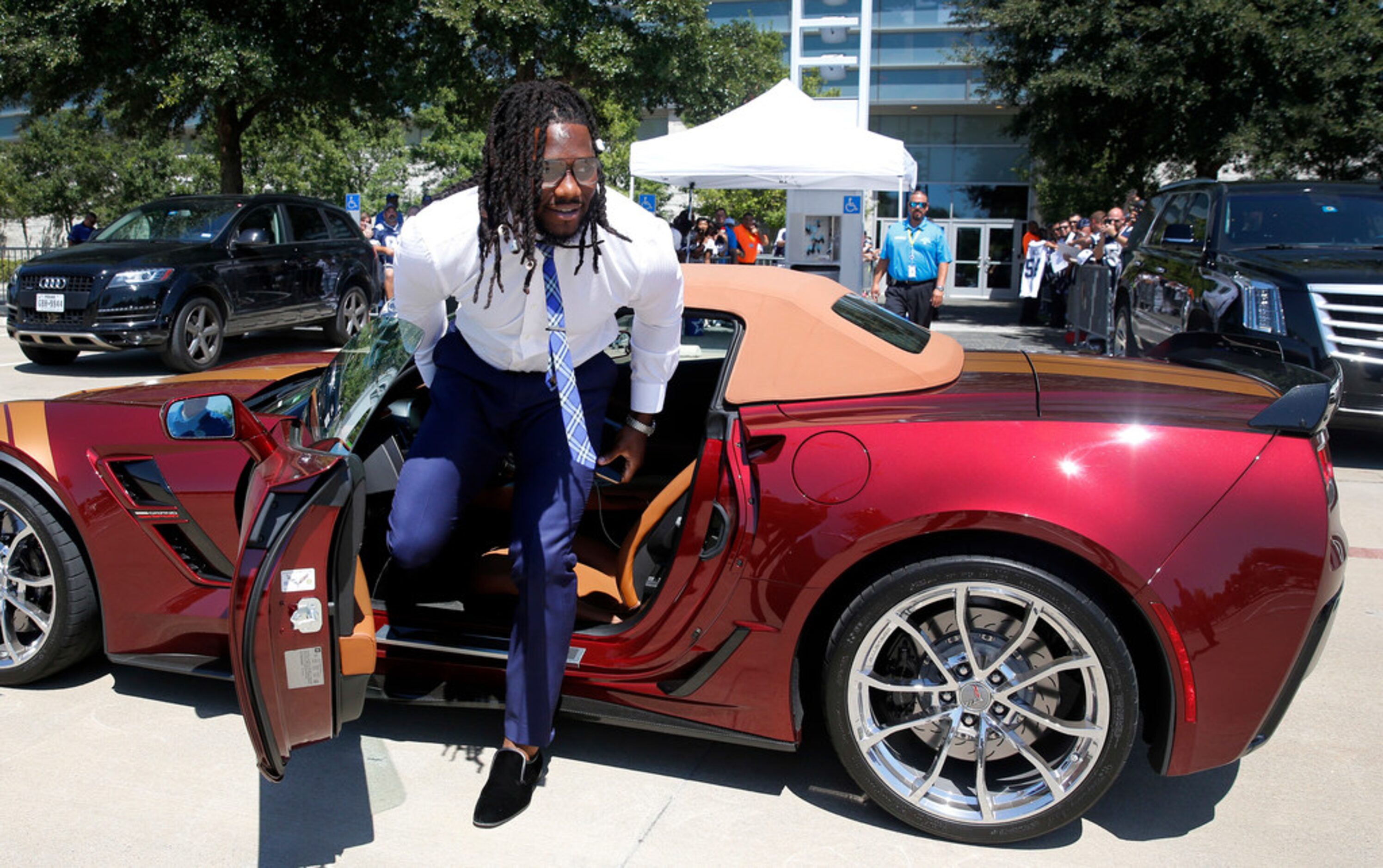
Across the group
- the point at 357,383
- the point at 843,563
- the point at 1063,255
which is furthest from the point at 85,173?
the point at 843,563

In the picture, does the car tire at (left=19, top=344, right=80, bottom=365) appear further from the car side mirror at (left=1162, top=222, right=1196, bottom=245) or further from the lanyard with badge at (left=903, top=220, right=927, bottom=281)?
the car side mirror at (left=1162, top=222, right=1196, bottom=245)

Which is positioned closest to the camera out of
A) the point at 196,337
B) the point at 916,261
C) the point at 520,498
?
the point at 520,498

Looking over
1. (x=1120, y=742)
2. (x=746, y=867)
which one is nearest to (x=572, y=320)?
(x=746, y=867)

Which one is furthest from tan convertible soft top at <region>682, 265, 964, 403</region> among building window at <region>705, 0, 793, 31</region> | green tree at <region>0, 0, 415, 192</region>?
building window at <region>705, 0, 793, 31</region>

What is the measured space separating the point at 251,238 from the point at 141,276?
128 centimetres

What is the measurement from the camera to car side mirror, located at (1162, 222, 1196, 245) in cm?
789

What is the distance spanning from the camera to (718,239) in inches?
790

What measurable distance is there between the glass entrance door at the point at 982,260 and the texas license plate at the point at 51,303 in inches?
936

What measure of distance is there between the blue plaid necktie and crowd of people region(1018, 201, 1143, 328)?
1234 cm

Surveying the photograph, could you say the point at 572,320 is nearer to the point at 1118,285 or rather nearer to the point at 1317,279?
the point at 1317,279

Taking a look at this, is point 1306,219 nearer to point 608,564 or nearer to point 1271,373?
point 1271,373

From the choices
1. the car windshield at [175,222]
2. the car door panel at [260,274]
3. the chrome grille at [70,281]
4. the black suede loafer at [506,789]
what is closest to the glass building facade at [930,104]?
the car door panel at [260,274]

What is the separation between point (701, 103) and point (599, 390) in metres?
16.7

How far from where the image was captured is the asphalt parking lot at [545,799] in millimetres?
2576
